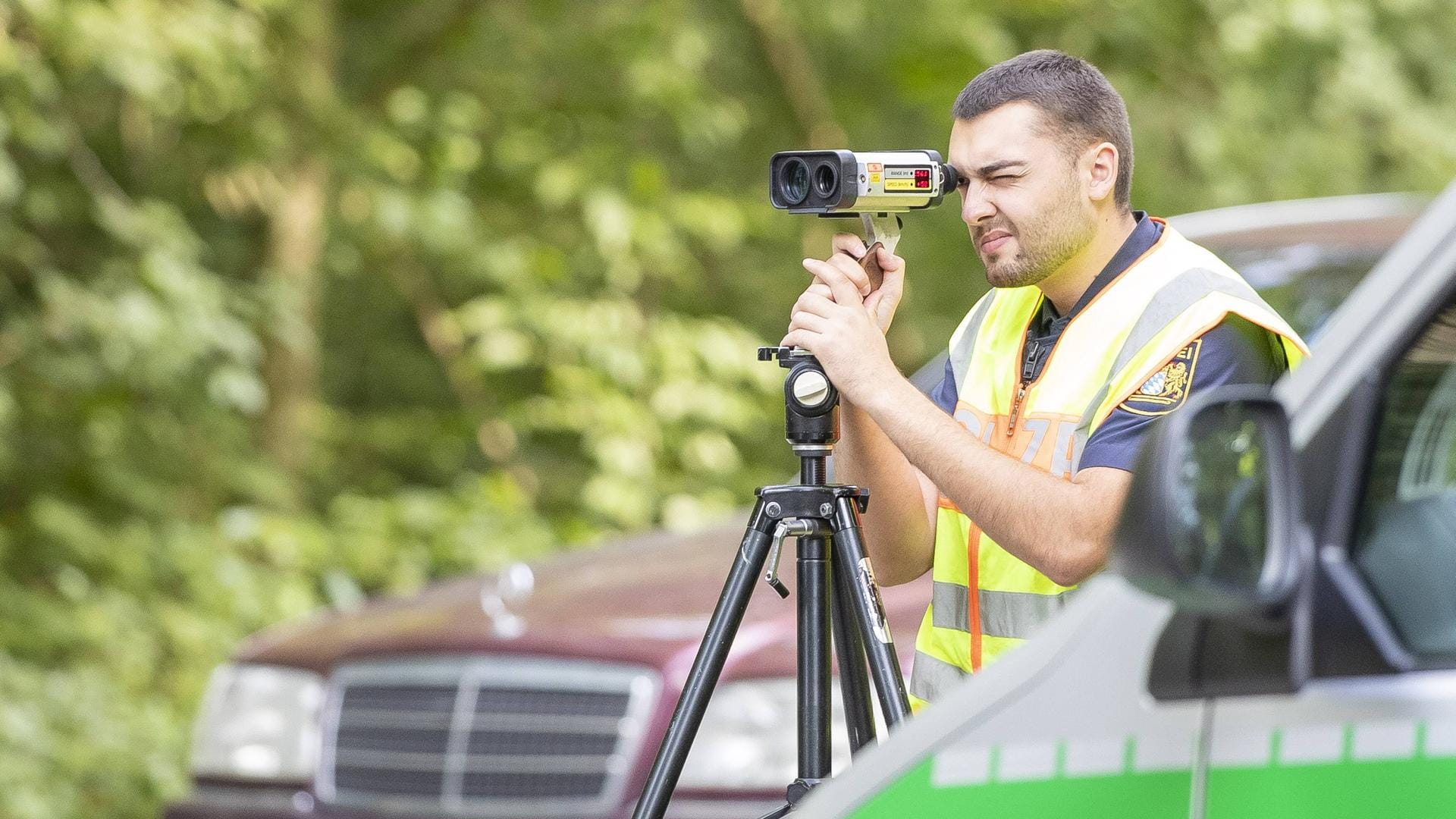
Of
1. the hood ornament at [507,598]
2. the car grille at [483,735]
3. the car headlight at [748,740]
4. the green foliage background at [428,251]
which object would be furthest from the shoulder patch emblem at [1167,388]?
the green foliage background at [428,251]

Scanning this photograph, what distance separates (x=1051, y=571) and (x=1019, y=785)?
0.43 metres

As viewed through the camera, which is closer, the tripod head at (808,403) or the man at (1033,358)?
the man at (1033,358)

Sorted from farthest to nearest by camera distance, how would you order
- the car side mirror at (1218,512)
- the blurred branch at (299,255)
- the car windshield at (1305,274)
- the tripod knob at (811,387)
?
the blurred branch at (299,255), the car windshield at (1305,274), the tripod knob at (811,387), the car side mirror at (1218,512)

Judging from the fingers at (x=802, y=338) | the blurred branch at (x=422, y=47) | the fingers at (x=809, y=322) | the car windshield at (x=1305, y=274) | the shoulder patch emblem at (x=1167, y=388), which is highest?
the blurred branch at (x=422, y=47)

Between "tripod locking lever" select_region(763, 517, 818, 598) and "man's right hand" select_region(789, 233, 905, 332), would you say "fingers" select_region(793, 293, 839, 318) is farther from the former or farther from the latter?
"tripod locking lever" select_region(763, 517, 818, 598)

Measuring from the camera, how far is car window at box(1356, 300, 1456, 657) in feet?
5.57

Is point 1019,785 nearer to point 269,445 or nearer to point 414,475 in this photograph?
point 269,445

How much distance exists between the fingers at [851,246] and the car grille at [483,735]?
148cm

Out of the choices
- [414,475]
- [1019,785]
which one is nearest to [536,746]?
[1019,785]

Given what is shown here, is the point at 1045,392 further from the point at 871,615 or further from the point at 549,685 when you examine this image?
the point at 549,685

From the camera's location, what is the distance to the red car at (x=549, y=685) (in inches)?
136

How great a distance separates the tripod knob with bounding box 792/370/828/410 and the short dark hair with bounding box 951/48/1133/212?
367 mm

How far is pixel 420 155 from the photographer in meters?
7.62

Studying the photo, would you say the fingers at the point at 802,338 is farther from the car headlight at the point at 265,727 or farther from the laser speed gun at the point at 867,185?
the car headlight at the point at 265,727
